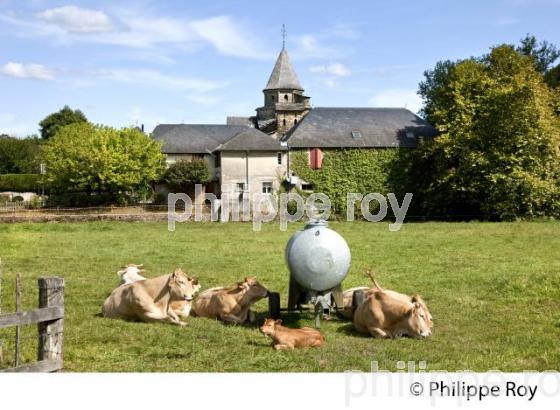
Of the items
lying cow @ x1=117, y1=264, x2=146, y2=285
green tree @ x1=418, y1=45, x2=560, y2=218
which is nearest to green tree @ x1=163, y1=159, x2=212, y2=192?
green tree @ x1=418, y1=45, x2=560, y2=218

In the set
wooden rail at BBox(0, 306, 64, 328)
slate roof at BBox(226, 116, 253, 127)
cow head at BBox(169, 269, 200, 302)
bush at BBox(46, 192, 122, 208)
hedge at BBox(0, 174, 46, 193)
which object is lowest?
cow head at BBox(169, 269, 200, 302)

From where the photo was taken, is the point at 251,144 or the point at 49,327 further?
the point at 251,144

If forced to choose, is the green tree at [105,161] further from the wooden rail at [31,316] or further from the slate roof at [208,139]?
the wooden rail at [31,316]

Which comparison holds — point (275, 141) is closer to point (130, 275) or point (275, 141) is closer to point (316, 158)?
point (316, 158)

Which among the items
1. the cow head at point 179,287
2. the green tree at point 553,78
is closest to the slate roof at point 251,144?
the green tree at point 553,78

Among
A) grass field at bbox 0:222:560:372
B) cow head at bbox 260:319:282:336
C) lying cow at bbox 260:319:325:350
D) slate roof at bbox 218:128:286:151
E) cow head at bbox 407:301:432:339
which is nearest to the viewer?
grass field at bbox 0:222:560:372

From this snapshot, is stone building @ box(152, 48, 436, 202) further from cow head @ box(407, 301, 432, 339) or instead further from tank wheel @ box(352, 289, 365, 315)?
cow head @ box(407, 301, 432, 339)

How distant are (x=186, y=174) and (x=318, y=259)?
38.6 m

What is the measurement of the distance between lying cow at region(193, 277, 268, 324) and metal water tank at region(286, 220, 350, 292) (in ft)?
2.84

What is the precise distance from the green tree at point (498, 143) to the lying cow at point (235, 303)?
103 feet

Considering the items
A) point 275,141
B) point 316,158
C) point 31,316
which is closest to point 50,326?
point 31,316

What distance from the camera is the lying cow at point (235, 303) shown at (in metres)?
11.4

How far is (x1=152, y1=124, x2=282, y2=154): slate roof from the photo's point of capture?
47.5 metres

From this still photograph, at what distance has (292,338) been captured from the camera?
9531mm
